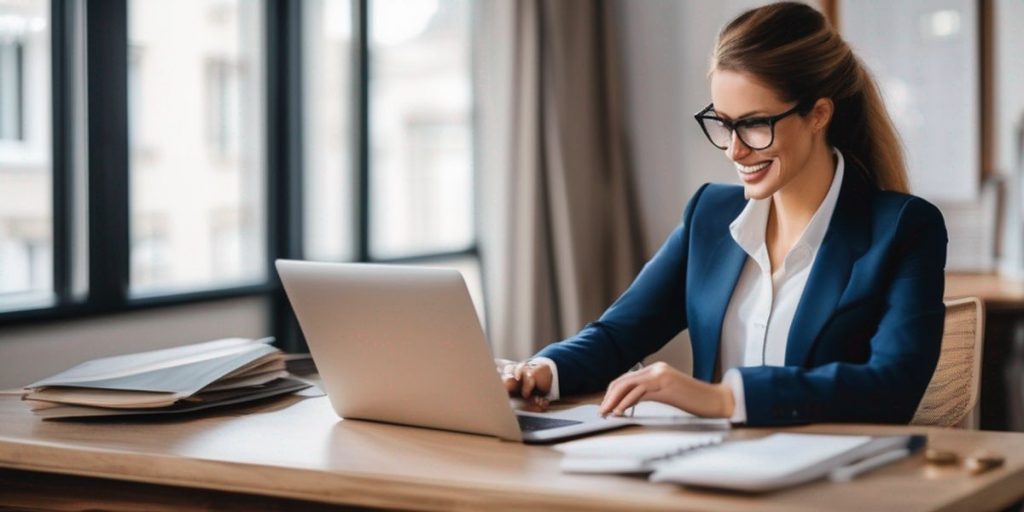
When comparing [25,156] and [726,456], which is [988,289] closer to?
[726,456]

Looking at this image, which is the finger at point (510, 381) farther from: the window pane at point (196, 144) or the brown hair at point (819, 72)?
the window pane at point (196, 144)

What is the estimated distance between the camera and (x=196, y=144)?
11.3 feet

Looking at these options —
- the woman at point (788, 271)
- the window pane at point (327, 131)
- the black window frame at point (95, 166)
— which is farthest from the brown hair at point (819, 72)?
the window pane at point (327, 131)

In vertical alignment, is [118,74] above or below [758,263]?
above

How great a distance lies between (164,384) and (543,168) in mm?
2672

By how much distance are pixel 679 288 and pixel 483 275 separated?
232 cm

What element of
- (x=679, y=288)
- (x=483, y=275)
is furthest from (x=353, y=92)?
(x=679, y=288)

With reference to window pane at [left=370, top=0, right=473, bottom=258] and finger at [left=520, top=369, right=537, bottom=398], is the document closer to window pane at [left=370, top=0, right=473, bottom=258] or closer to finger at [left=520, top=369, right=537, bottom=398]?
finger at [left=520, top=369, right=537, bottom=398]

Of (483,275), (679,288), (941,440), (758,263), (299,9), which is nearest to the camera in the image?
(941,440)

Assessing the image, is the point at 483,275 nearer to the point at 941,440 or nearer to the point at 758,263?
the point at 758,263

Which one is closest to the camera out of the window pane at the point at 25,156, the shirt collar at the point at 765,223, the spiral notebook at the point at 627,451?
the spiral notebook at the point at 627,451

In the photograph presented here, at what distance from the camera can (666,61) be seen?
450cm

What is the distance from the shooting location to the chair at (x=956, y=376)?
1849mm

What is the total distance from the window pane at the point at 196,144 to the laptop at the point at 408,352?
172 cm
